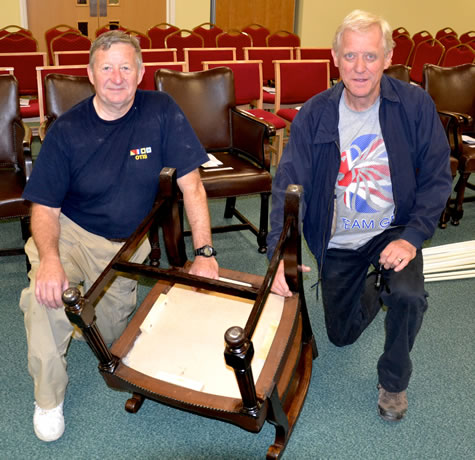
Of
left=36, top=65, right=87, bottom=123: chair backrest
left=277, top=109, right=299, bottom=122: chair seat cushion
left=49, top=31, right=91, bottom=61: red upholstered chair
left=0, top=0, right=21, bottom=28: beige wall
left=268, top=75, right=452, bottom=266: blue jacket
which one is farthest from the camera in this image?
left=0, top=0, right=21, bottom=28: beige wall

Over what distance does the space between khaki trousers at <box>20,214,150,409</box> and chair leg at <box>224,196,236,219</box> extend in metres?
1.28

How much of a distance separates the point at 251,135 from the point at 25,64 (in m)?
2.55

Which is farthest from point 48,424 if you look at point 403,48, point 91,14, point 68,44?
point 91,14

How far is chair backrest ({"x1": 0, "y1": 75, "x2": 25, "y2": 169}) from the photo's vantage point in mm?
2727

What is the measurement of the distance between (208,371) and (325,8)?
8.46 m

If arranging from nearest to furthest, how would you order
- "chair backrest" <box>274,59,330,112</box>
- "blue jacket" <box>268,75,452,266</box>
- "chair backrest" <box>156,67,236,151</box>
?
"blue jacket" <box>268,75,452,266</box>, "chair backrest" <box>156,67,236,151</box>, "chair backrest" <box>274,59,330,112</box>

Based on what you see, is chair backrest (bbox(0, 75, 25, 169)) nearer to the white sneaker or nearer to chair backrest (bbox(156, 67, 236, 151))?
chair backrest (bbox(156, 67, 236, 151))

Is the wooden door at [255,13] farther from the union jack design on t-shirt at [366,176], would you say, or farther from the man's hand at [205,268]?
the man's hand at [205,268]

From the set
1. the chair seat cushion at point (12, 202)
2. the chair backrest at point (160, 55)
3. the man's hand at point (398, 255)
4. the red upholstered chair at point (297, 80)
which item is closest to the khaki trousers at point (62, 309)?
the chair seat cushion at point (12, 202)

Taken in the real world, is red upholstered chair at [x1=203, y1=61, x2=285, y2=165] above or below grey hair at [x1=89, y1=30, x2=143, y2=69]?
below

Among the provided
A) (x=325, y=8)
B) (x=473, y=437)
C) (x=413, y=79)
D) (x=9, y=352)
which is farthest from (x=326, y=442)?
(x=325, y=8)

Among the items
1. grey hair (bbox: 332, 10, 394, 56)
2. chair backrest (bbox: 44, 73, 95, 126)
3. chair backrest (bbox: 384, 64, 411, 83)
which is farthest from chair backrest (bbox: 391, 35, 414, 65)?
grey hair (bbox: 332, 10, 394, 56)

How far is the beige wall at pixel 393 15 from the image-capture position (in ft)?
28.9

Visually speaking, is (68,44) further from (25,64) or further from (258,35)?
(258,35)
